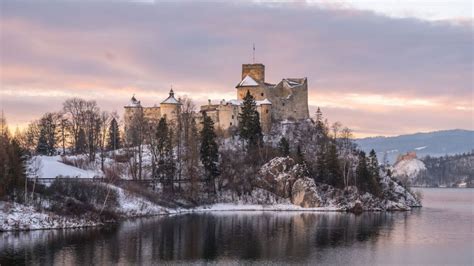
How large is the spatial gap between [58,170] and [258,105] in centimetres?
3640

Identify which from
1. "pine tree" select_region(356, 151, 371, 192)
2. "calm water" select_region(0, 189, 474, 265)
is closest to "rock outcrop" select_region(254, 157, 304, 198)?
"pine tree" select_region(356, 151, 371, 192)

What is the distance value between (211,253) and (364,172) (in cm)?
5023

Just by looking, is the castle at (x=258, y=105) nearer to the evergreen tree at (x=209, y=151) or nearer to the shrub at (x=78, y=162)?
the evergreen tree at (x=209, y=151)

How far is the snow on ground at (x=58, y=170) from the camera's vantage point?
7581 cm

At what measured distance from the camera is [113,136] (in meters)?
105

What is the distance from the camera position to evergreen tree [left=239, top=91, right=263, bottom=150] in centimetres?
9421

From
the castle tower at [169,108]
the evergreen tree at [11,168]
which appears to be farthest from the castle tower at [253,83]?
the evergreen tree at [11,168]

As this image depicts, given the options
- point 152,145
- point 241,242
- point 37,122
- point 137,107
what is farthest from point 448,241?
point 37,122

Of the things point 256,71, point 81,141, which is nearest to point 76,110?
point 81,141

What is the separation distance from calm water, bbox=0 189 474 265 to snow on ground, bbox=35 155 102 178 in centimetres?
1424

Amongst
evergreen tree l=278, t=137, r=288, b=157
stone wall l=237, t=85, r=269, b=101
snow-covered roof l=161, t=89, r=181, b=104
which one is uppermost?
stone wall l=237, t=85, r=269, b=101

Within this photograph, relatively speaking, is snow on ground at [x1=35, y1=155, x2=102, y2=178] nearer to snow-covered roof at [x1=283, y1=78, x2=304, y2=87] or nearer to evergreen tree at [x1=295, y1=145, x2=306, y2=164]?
evergreen tree at [x1=295, y1=145, x2=306, y2=164]

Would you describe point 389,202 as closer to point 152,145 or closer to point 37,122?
point 152,145

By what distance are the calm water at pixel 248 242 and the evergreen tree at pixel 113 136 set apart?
3378cm
